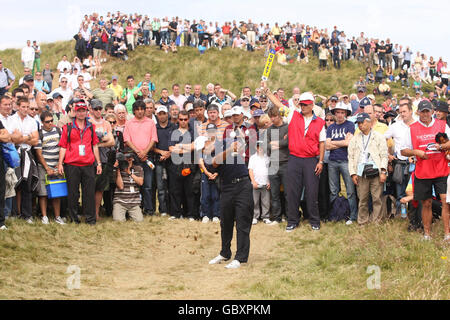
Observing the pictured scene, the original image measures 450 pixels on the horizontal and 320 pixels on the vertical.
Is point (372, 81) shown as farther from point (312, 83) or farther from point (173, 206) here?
point (173, 206)

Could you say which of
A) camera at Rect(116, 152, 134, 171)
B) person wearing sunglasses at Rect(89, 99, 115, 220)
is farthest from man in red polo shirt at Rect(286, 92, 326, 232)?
person wearing sunglasses at Rect(89, 99, 115, 220)

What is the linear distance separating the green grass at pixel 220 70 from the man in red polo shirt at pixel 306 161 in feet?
57.8

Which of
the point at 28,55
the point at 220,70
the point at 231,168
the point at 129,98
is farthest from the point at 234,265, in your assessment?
the point at 220,70

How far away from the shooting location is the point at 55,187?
1095 cm

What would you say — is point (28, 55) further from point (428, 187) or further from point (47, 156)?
point (428, 187)

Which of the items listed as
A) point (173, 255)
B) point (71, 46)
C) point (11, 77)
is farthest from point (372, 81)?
point (173, 255)

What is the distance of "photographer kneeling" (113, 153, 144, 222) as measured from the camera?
11844 millimetres

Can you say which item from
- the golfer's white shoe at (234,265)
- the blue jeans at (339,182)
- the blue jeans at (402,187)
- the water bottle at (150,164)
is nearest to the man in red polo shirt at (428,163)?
the blue jeans at (402,187)

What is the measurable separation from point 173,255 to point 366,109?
16.6 feet

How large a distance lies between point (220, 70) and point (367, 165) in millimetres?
20813

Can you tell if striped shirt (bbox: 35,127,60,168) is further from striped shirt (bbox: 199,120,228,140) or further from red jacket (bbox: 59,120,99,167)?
striped shirt (bbox: 199,120,228,140)

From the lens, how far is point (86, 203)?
442 inches

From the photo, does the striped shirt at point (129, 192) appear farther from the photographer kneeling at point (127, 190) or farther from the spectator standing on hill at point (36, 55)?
the spectator standing on hill at point (36, 55)
